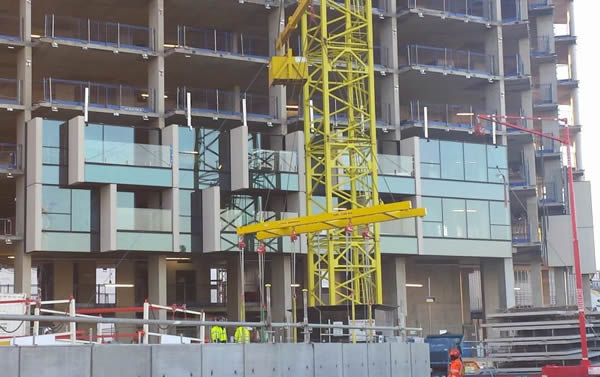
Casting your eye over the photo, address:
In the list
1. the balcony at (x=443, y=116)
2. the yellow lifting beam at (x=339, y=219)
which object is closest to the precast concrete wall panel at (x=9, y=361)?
the yellow lifting beam at (x=339, y=219)

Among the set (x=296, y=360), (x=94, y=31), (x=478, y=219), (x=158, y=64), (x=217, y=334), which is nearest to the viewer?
(x=296, y=360)

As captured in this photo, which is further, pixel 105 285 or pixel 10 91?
pixel 105 285

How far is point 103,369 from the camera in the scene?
17.8 m

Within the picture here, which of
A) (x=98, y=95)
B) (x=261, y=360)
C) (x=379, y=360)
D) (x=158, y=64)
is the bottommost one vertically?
(x=379, y=360)

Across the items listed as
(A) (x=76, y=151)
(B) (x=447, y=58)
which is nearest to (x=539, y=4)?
(B) (x=447, y=58)

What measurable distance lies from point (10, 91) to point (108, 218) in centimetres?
1228

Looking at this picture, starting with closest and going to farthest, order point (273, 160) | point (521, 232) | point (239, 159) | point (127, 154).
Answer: point (127, 154) → point (239, 159) → point (273, 160) → point (521, 232)

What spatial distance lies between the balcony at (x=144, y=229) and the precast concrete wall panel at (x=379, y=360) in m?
30.1

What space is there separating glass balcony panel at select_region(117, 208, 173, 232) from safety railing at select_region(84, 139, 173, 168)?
284cm

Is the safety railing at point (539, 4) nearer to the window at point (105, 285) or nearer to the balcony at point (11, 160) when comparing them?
the window at point (105, 285)

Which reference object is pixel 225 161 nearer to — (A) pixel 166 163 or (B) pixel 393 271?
(A) pixel 166 163

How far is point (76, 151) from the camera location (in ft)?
191

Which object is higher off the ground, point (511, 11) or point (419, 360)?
point (511, 11)

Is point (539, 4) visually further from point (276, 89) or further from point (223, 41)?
point (223, 41)
